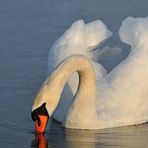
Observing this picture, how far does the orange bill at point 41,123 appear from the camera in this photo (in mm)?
7105

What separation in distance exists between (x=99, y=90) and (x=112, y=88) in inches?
6.0

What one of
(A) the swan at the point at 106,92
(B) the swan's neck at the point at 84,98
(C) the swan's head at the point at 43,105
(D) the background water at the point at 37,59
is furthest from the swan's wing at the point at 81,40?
(C) the swan's head at the point at 43,105

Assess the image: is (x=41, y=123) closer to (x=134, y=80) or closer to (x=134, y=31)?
(x=134, y=80)

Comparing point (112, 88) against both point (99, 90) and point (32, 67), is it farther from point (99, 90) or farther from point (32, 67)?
point (32, 67)

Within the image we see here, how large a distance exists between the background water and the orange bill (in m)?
0.16

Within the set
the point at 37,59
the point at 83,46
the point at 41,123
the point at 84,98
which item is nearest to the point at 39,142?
the point at 41,123

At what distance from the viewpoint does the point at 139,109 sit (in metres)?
8.20

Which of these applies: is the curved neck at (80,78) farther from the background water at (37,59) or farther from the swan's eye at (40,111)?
the background water at (37,59)

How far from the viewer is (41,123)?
7.13m

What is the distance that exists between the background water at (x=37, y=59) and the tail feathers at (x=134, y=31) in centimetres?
63

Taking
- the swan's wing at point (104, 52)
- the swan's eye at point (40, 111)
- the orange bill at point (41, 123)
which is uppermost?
the swan's eye at point (40, 111)

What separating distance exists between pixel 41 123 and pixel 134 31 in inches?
96.7

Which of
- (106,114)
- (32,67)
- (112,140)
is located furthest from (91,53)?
(112,140)

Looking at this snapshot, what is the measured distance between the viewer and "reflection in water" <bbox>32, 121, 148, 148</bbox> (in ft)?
23.9
